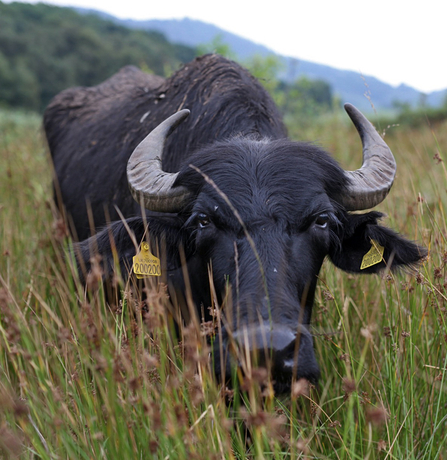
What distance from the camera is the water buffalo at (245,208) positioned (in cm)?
206

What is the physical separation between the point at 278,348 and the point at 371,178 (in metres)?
1.46

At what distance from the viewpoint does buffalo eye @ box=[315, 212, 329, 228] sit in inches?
99.9

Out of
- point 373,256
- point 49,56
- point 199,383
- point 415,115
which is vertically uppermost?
point 49,56

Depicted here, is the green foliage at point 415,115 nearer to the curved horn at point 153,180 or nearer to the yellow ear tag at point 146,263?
the curved horn at point 153,180

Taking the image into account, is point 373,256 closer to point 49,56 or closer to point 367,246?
point 367,246

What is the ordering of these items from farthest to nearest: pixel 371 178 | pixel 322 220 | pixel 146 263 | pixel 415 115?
pixel 415 115, pixel 371 178, pixel 146 263, pixel 322 220

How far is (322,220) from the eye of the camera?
2557 mm

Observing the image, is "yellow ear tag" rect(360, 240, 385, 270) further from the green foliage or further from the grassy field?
the green foliage

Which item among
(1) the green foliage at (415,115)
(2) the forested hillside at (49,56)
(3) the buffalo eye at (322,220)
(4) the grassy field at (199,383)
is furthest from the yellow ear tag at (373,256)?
(2) the forested hillside at (49,56)

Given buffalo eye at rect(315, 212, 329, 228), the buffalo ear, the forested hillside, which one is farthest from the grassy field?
the forested hillside

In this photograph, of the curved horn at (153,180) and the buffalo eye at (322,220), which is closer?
the buffalo eye at (322,220)

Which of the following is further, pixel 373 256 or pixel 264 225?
pixel 373 256

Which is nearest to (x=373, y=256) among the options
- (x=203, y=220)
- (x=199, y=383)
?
(x=203, y=220)

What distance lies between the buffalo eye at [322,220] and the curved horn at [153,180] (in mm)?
786
